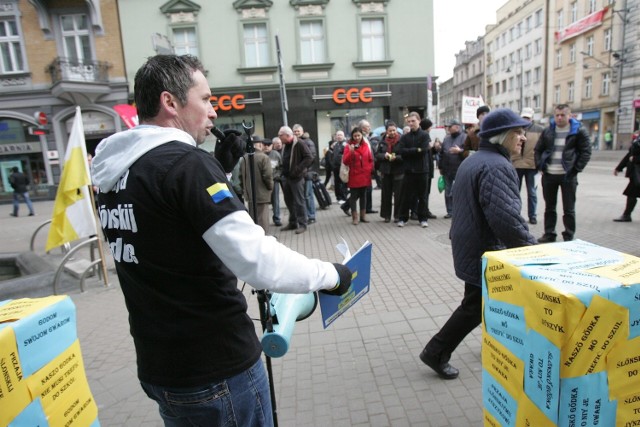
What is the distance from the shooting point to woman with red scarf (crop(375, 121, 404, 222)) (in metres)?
8.03

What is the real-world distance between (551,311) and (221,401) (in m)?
1.10

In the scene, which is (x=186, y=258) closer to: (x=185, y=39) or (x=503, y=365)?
(x=503, y=365)

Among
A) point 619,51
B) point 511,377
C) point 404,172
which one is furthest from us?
point 619,51

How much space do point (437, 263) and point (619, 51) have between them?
3727cm

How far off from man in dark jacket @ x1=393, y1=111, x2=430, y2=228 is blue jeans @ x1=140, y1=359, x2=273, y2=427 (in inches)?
263

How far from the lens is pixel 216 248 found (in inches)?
48.1

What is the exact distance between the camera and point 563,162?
5914 mm

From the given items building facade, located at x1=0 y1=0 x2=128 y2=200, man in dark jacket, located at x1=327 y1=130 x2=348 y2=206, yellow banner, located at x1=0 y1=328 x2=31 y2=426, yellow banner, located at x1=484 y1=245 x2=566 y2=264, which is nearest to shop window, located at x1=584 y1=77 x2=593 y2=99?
man in dark jacket, located at x1=327 y1=130 x2=348 y2=206

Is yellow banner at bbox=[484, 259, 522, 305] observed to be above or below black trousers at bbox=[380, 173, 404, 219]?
above

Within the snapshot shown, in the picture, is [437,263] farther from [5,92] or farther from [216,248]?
[5,92]

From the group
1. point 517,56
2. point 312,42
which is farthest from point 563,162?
point 517,56

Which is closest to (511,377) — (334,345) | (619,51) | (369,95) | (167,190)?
(167,190)

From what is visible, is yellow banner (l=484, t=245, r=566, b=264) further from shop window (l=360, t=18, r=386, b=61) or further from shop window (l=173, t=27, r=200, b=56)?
shop window (l=173, t=27, r=200, b=56)

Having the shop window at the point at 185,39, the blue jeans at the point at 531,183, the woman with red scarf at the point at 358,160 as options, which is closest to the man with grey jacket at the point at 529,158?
the blue jeans at the point at 531,183
